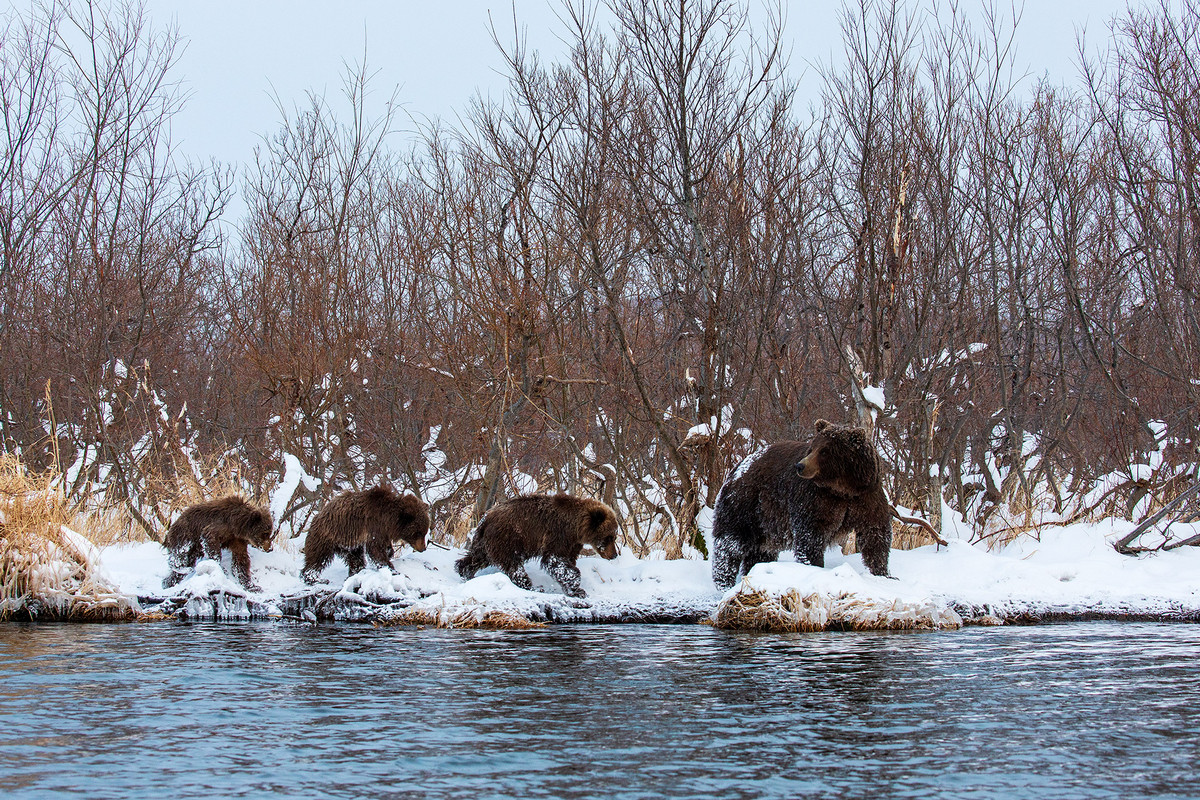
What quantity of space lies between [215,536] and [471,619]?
2616 millimetres

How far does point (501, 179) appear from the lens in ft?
43.7

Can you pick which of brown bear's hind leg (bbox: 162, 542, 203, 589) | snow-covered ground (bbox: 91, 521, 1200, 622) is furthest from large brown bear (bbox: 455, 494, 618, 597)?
brown bear's hind leg (bbox: 162, 542, 203, 589)

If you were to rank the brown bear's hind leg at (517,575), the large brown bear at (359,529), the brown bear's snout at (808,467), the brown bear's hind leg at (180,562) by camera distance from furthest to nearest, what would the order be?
the brown bear's hind leg at (180,562), the large brown bear at (359,529), the brown bear's hind leg at (517,575), the brown bear's snout at (808,467)

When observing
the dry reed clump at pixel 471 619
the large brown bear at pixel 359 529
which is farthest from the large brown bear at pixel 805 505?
the large brown bear at pixel 359 529

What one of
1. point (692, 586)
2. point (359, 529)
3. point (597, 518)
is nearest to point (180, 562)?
point (359, 529)

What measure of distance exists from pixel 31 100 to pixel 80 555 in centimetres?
729

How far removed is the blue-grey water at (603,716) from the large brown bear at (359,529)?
177 cm

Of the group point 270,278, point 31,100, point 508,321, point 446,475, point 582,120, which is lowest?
point 446,475

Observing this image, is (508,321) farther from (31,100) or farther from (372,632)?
(31,100)

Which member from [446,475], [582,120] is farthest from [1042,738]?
[446,475]

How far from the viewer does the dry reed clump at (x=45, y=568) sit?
975cm

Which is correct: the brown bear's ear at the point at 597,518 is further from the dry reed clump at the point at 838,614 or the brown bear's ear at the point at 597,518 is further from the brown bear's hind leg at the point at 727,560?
the dry reed clump at the point at 838,614

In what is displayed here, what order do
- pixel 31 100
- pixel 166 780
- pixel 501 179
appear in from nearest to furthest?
pixel 166 780, pixel 501 179, pixel 31 100

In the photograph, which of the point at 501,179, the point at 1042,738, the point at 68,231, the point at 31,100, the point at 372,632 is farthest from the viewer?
the point at 68,231
